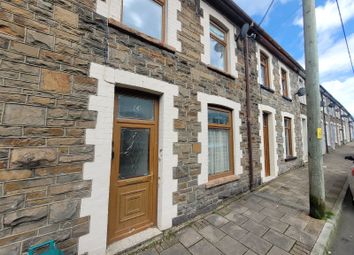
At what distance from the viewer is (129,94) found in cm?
313

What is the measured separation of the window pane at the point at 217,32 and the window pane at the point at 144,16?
5.89ft

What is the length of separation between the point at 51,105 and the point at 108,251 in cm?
221

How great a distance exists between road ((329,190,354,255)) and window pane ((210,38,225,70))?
4499mm

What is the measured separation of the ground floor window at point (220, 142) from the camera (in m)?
4.41

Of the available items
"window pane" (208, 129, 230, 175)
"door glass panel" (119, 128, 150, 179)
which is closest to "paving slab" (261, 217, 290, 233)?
"window pane" (208, 129, 230, 175)

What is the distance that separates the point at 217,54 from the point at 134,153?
373 centimetres

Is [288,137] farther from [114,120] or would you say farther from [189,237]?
[114,120]

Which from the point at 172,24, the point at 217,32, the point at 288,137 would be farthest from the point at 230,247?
the point at 288,137

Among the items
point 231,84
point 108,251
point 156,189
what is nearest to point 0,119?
point 108,251

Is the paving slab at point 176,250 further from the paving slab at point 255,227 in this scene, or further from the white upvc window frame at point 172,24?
the white upvc window frame at point 172,24

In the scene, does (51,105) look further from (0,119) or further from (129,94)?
(129,94)

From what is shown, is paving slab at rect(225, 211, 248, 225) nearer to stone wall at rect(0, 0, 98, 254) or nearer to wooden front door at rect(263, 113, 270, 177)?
stone wall at rect(0, 0, 98, 254)

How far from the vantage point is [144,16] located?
3439 millimetres

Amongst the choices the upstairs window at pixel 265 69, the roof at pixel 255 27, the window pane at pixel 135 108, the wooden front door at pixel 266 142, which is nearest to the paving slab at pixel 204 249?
the window pane at pixel 135 108
